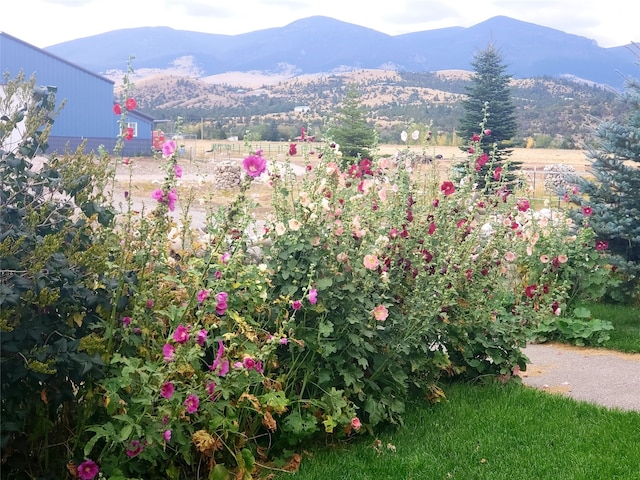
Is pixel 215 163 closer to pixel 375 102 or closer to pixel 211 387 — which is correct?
pixel 211 387

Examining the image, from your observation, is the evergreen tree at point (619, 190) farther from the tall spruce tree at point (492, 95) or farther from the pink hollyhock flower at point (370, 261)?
the tall spruce tree at point (492, 95)

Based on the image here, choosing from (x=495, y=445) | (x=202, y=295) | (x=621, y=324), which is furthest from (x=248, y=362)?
(x=621, y=324)

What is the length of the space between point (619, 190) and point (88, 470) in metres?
6.38

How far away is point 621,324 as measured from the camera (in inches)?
261

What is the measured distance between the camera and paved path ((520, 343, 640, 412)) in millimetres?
4496

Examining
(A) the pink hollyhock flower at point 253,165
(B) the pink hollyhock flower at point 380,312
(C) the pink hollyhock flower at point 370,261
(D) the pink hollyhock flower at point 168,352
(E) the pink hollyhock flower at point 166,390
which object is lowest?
(E) the pink hollyhock flower at point 166,390

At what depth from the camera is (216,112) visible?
6944cm

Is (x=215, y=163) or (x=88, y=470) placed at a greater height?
(x=215, y=163)

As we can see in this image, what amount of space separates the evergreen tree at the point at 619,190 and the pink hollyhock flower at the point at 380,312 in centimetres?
440

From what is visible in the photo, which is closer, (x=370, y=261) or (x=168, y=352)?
(x=168, y=352)

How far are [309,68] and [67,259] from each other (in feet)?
614

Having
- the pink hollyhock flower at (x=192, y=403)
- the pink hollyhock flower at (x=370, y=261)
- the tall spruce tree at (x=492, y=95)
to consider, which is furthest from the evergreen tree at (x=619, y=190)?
the tall spruce tree at (x=492, y=95)

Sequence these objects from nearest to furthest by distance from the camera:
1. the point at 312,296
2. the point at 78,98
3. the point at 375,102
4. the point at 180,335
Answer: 1. the point at 180,335
2. the point at 312,296
3. the point at 78,98
4. the point at 375,102

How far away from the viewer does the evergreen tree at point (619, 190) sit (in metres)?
7.05
